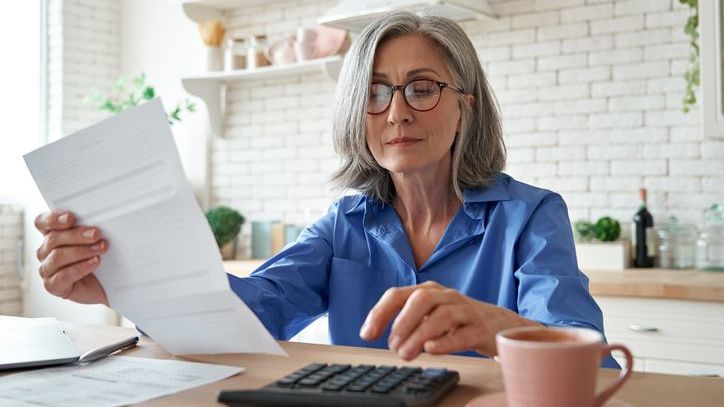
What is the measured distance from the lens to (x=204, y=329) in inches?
51.6

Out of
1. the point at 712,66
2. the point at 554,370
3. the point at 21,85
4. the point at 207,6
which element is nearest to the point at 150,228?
the point at 554,370

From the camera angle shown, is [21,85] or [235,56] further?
[21,85]

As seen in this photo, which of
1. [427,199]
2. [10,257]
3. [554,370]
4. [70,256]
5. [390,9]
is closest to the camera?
[554,370]

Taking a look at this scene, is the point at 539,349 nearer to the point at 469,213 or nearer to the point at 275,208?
the point at 469,213

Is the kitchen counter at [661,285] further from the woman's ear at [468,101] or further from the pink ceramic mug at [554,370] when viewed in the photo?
the pink ceramic mug at [554,370]

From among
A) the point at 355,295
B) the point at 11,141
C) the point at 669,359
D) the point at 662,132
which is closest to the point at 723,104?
the point at 662,132

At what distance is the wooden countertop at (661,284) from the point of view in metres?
2.95

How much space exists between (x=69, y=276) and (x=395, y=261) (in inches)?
30.2

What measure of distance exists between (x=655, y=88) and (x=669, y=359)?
125 centimetres

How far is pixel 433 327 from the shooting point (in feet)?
3.60

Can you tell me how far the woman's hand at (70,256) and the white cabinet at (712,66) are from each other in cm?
256

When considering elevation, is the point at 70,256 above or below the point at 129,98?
below

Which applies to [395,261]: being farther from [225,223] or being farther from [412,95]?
[225,223]

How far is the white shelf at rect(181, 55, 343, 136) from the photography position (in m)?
4.28
